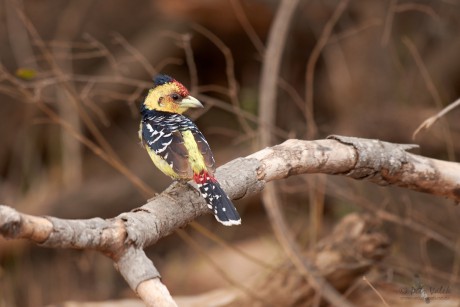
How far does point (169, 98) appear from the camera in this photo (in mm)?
4066

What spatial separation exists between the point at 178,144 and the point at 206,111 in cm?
450

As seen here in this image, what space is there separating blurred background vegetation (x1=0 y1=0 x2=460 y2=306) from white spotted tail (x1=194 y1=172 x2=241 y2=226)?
319 centimetres

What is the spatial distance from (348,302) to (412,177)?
1.54 m

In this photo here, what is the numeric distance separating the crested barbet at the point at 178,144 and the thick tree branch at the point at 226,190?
11 cm

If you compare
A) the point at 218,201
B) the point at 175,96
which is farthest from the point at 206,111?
the point at 218,201

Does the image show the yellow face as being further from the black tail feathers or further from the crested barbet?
the black tail feathers

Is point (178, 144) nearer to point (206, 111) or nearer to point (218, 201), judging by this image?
point (218, 201)

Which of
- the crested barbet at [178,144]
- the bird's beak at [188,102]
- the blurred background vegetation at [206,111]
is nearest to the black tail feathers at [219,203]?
the crested barbet at [178,144]

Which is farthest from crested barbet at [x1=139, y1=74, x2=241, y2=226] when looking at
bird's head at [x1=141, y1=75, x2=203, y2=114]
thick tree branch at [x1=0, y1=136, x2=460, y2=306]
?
thick tree branch at [x1=0, y1=136, x2=460, y2=306]

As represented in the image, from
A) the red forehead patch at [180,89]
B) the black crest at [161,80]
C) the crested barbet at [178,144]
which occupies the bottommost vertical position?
the crested barbet at [178,144]

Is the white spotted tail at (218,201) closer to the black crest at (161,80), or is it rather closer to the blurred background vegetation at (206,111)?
the black crest at (161,80)

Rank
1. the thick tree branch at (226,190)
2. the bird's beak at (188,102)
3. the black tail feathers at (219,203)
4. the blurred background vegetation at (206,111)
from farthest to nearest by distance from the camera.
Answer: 1. the blurred background vegetation at (206,111)
2. the bird's beak at (188,102)
3. the black tail feathers at (219,203)
4. the thick tree branch at (226,190)

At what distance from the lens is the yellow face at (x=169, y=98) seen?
4.06m

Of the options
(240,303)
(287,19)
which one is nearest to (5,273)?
(240,303)
